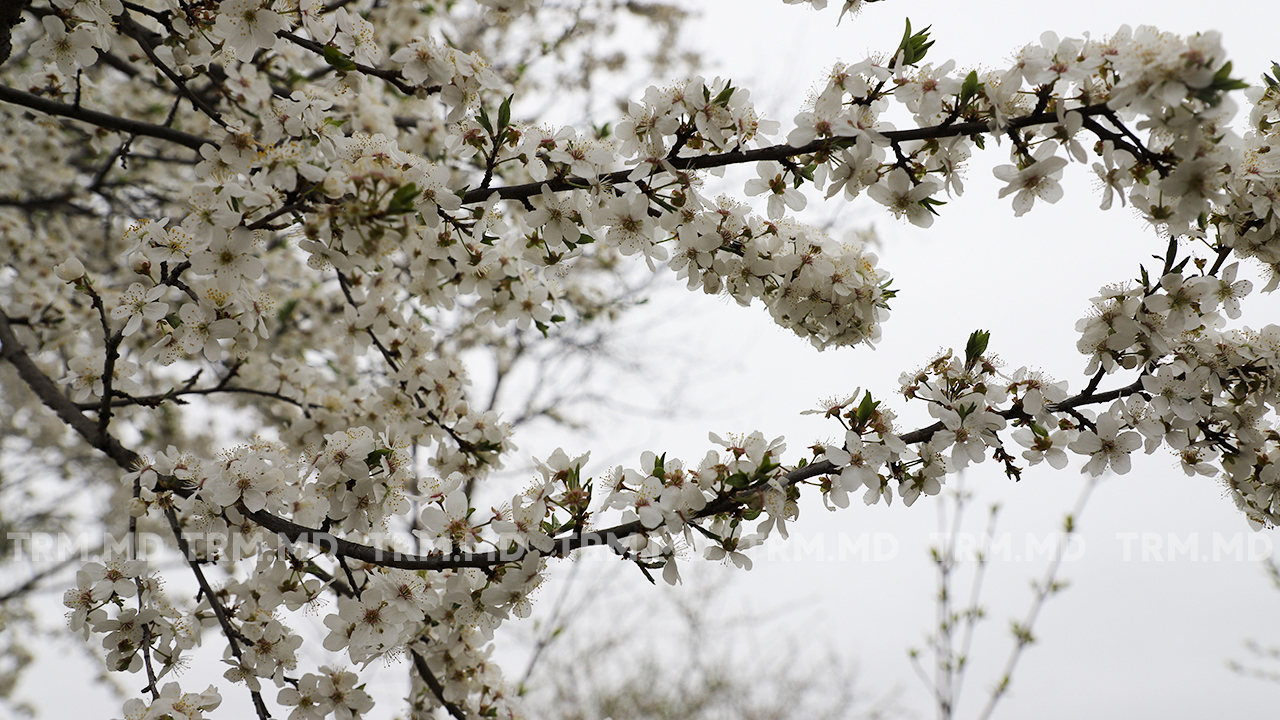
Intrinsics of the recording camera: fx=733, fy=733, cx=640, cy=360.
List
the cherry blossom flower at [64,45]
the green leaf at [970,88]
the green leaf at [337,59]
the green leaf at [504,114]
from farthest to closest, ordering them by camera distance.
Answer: the cherry blossom flower at [64,45]
the green leaf at [337,59]
the green leaf at [504,114]
the green leaf at [970,88]

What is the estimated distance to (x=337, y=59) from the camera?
1809 millimetres

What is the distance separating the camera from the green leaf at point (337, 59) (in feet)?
5.90

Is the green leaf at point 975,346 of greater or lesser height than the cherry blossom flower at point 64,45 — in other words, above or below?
below

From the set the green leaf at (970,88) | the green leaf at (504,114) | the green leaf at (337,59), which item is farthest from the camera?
the green leaf at (337,59)

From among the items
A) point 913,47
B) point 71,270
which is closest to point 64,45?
point 71,270

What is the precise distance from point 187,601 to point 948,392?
4.46 meters

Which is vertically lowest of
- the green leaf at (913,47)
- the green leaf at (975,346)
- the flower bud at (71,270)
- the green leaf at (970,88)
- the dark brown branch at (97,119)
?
the green leaf at (975,346)

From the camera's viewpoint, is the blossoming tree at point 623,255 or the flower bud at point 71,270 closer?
the blossoming tree at point 623,255

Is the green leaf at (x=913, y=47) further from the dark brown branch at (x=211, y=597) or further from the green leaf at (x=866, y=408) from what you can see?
the dark brown branch at (x=211, y=597)

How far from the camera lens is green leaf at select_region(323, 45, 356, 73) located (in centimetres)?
180

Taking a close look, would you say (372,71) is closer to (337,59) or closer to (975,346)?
(337,59)

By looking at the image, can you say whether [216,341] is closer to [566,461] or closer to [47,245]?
[566,461]

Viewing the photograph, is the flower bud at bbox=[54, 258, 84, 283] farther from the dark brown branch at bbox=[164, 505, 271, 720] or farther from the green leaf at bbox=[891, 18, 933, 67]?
the green leaf at bbox=[891, 18, 933, 67]

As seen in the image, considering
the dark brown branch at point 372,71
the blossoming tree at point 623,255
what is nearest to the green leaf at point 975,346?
the blossoming tree at point 623,255
